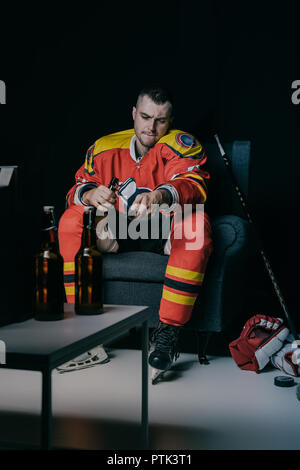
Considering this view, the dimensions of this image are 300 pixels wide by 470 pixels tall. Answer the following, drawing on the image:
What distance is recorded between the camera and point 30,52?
10.7 feet

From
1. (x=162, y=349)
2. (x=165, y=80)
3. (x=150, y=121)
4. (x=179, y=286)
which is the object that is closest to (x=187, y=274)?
Result: (x=179, y=286)

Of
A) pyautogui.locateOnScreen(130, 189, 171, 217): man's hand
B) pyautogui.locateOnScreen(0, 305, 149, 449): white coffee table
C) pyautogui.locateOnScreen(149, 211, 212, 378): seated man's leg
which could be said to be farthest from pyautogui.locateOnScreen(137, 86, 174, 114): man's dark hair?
pyautogui.locateOnScreen(0, 305, 149, 449): white coffee table

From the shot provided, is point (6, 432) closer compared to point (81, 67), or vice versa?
point (6, 432)

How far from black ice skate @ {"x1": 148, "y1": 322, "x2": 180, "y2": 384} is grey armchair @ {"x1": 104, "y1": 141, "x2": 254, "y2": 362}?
12 centimetres

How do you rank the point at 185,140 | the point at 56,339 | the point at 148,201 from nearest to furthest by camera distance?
Answer: the point at 56,339 < the point at 148,201 < the point at 185,140

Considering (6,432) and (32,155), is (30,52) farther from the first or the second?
(6,432)

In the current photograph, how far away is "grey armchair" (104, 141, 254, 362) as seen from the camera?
2104 mm

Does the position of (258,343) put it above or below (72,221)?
below

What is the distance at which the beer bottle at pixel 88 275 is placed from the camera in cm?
124

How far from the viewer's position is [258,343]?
84.3 inches

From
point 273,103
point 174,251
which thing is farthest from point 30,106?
point 174,251

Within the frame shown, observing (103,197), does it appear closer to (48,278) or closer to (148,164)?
(148,164)

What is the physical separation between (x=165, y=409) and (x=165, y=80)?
2.21m
